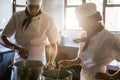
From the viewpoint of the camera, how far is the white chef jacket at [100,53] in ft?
4.59

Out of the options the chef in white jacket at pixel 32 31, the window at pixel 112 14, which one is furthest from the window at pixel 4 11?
the chef in white jacket at pixel 32 31

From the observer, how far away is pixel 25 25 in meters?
1.93

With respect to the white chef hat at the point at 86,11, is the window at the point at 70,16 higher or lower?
lower

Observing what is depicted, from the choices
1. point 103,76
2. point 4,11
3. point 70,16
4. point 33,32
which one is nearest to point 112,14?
point 70,16

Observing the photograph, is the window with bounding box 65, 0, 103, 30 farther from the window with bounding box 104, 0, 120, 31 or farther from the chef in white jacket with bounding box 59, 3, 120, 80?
the chef in white jacket with bounding box 59, 3, 120, 80

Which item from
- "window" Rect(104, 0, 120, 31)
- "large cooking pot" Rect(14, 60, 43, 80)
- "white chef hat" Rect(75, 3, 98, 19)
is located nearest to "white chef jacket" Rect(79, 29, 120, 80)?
"white chef hat" Rect(75, 3, 98, 19)

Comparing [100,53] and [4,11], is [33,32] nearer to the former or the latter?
[100,53]

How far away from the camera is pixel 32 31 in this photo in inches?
75.9

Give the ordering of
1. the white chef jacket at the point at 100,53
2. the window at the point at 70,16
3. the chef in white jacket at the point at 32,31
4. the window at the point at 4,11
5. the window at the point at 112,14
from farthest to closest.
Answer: the window at the point at 70,16
the window at the point at 112,14
the window at the point at 4,11
the chef in white jacket at the point at 32,31
the white chef jacket at the point at 100,53

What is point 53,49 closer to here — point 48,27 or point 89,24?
point 48,27

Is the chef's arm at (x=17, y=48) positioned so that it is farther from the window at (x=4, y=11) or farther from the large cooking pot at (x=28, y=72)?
the window at (x=4, y=11)

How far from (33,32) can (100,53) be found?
0.72 meters

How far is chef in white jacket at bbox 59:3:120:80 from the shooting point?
55.4 inches

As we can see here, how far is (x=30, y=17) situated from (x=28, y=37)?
18 centimetres
